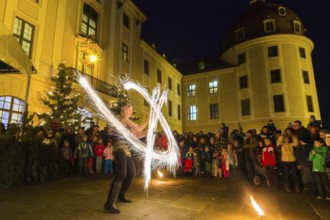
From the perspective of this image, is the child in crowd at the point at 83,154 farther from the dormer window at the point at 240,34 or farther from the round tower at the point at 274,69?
the dormer window at the point at 240,34

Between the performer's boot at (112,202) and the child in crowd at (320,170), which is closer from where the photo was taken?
the performer's boot at (112,202)

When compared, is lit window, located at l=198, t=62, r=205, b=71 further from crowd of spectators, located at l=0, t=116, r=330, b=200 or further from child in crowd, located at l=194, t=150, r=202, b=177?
child in crowd, located at l=194, t=150, r=202, b=177

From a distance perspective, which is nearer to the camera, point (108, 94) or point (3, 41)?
point (3, 41)

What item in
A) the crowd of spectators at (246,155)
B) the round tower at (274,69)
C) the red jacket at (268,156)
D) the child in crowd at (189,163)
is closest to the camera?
the crowd of spectators at (246,155)

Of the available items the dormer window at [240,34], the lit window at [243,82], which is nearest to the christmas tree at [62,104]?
the lit window at [243,82]

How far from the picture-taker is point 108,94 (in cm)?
1980

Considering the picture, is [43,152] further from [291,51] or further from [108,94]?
[291,51]

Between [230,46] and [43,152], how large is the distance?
33.1m

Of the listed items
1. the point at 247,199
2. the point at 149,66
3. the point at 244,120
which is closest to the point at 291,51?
the point at 244,120

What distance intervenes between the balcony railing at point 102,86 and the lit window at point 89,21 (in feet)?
15.1

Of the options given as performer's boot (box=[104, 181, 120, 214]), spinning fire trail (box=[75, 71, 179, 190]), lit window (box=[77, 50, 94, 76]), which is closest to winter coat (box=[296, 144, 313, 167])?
spinning fire trail (box=[75, 71, 179, 190])

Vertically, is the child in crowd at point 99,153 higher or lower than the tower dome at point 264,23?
lower

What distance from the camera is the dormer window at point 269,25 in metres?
32.7

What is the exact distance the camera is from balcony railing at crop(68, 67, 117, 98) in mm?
18625
